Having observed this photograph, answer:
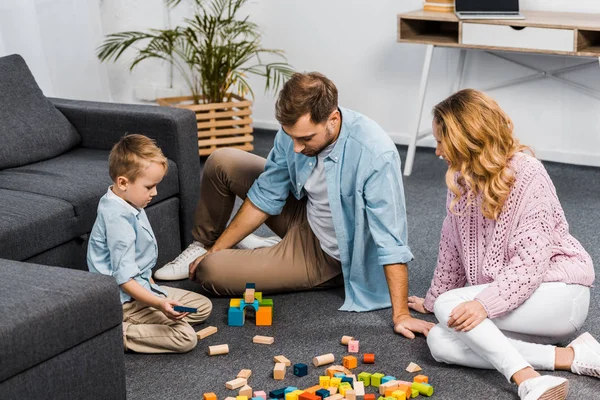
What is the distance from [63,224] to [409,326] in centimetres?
111

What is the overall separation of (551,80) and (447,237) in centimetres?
208

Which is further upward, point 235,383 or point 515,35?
point 515,35

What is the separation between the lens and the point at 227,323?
8.87 ft

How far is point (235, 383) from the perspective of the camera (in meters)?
2.28

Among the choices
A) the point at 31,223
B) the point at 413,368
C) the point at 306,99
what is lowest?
the point at 413,368

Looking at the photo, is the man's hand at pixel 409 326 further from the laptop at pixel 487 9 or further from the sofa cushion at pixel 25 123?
the laptop at pixel 487 9

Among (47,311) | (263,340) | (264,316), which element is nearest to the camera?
(47,311)

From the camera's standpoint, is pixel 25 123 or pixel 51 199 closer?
pixel 51 199

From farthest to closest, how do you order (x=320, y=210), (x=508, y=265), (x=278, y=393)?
1. (x=320, y=210)
2. (x=508, y=265)
3. (x=278, y=393)

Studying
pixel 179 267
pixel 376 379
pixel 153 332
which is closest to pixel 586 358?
pixel 376 379


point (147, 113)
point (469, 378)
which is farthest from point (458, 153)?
point (147, 113)

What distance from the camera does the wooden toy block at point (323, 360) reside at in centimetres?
240

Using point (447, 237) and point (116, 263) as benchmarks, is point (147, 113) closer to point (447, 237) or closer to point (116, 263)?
point (116, 263)

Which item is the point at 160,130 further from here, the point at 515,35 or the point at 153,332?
the point at 515,35
